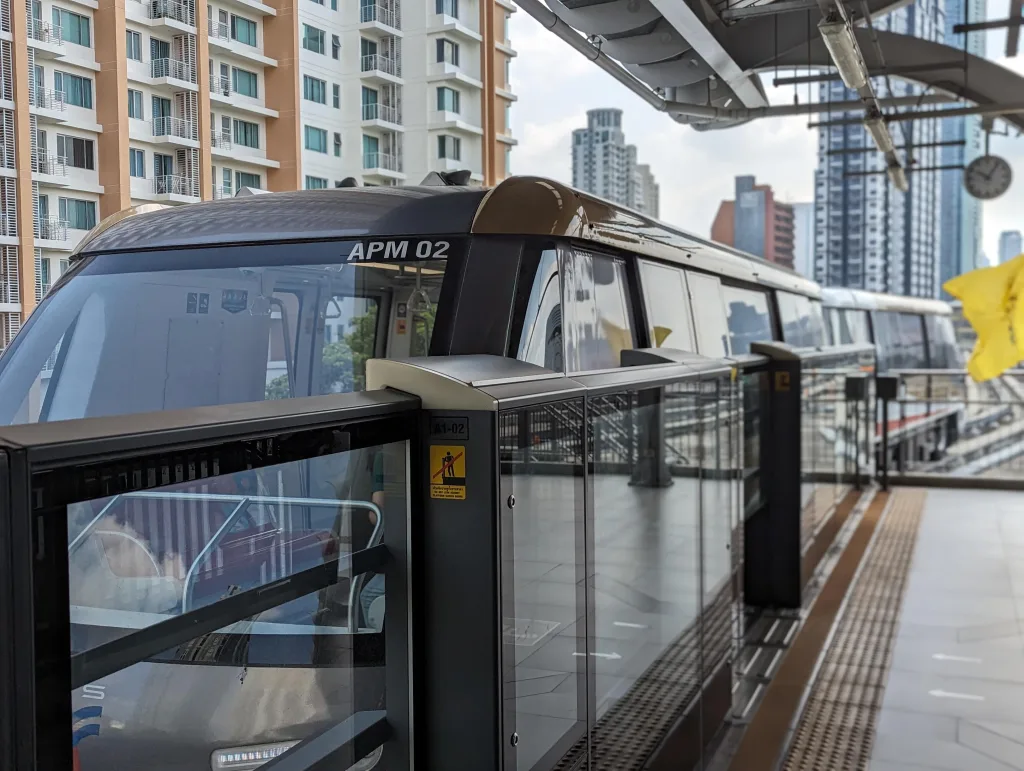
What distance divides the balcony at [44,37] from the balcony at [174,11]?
17.2 inches

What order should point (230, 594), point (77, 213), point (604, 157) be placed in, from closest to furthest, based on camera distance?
point (230, 594)
point (77, 213)
point (604, 157)

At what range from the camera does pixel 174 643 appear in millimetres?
1297

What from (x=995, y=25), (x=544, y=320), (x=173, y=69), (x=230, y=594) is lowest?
(x=230, y=594)

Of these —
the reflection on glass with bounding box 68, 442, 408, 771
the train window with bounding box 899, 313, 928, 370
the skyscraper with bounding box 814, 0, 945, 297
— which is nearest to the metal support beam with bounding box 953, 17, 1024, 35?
the skyscraper with bounding box 814, 0, 945, 297

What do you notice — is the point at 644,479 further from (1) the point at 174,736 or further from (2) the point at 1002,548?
(2) the point at 1002,548

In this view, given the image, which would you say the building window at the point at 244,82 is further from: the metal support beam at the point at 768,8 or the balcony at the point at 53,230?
the metal support beam at the point at 768,8

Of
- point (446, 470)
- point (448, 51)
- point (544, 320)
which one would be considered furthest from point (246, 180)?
point (446, 470)

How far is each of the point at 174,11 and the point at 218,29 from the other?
0.20 meters

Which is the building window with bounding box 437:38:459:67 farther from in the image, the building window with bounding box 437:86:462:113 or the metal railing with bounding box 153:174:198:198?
the metal railing with bounding box 153:174:198:198

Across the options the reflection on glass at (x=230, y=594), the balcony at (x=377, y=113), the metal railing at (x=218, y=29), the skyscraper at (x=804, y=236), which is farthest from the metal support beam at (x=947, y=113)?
the reflection on glass at (x=230, y=594)

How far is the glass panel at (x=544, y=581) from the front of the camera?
1.95 m

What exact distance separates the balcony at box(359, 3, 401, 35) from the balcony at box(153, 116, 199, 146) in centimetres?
127

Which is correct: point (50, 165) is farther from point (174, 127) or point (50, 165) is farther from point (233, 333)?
point (233, 333)

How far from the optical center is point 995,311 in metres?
1.19
